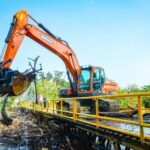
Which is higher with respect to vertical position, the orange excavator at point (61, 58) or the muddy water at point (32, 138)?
the orange excavator at point (61, 58)

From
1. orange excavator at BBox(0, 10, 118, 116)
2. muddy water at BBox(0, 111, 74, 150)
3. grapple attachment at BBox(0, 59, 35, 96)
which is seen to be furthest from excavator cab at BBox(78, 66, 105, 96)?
grapple attachment at BBox(0, 59, 35, 96)

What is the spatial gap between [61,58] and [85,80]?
1816 millimetres

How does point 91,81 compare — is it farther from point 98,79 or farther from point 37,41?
point 37,41

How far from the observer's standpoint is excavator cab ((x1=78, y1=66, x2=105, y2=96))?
13.8 meters

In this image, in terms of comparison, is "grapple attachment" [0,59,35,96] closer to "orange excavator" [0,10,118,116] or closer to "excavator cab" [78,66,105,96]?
"orange excavator" [0,10,118,116]

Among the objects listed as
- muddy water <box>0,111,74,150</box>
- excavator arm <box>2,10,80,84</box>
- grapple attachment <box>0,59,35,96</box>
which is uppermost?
excavator arm <box>2,10,80,84</box>

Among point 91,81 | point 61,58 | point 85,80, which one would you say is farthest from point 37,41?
point 91,81

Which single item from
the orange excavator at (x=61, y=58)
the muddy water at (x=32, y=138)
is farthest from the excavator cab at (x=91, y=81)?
the muddy water at (x=32, y=138)

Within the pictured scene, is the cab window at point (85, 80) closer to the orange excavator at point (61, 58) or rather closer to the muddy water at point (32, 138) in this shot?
the orange excavator at point (61, 58)

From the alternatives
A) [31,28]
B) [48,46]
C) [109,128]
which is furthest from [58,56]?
[109,128]

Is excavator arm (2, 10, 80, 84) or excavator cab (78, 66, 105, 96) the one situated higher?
excavator arm (2, 10, 80, 84)

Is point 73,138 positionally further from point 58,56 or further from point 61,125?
point 58,56

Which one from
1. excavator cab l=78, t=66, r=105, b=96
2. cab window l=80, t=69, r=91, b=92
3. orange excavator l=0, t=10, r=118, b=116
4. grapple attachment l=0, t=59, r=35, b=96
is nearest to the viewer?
grapple attachment l=0, t=59, r=35, b=96

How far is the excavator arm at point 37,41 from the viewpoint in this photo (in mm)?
12797
